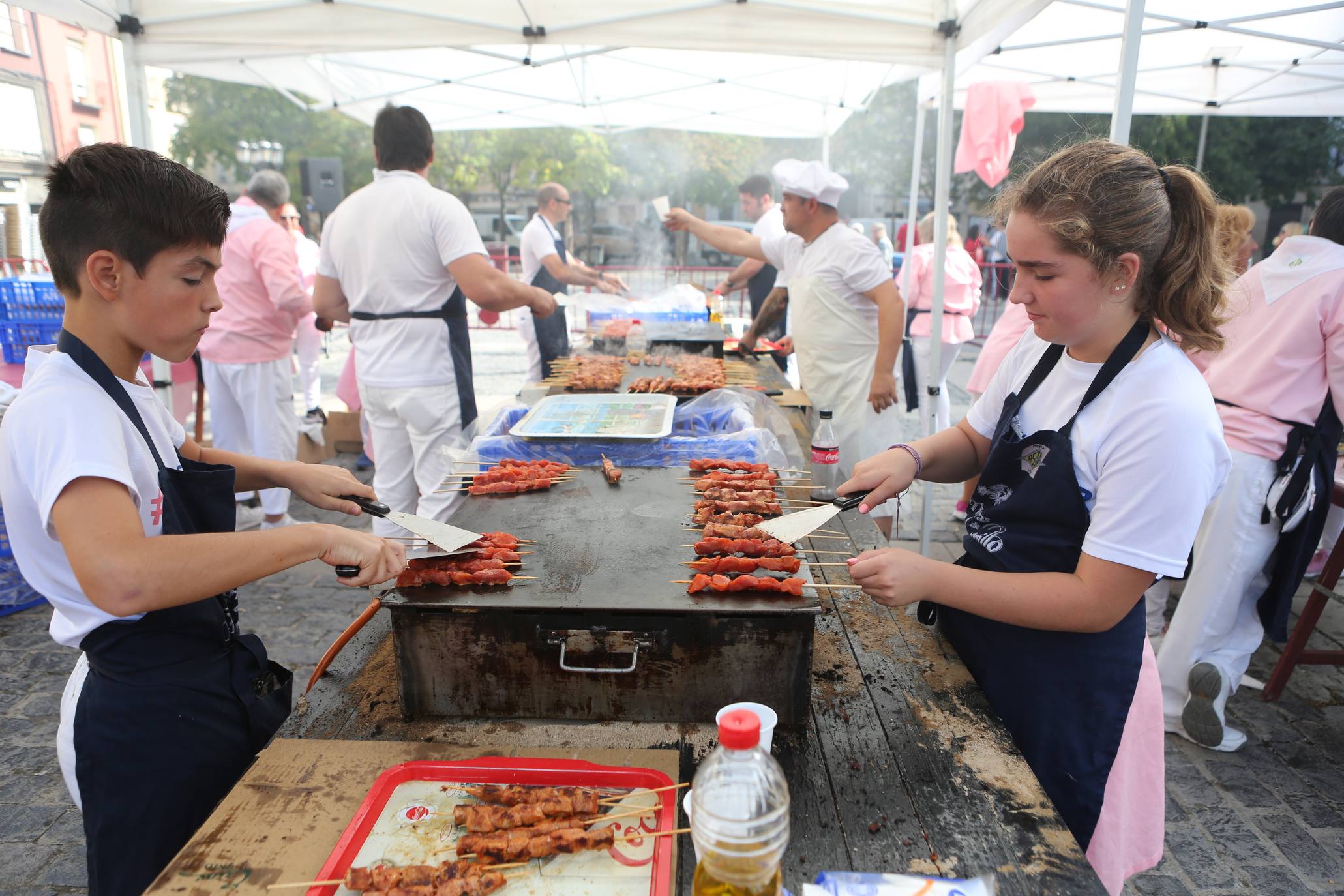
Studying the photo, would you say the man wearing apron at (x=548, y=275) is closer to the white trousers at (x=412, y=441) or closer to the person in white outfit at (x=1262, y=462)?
the white trousers at (x=412, y=441)

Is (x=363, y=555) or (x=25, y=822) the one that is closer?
(x=363, y=555)

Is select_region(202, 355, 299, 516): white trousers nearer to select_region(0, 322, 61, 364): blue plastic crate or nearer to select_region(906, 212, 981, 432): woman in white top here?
select_region(0, 322, 61, 364): blue plastic crate

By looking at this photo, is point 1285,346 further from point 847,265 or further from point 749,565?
point 749,565

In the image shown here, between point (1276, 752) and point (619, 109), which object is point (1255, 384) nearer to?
point (1276, 752)

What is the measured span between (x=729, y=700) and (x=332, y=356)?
13882mm

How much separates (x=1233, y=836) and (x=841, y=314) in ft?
11.6

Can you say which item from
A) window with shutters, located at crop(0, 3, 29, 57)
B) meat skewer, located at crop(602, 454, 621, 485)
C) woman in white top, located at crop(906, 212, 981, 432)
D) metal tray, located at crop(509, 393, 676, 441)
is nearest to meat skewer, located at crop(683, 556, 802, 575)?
meat skewer, located at crop(602, 454, 621, 485)

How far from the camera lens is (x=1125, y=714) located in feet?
6.55

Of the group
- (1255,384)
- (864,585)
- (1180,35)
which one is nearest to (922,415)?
(1255,384)

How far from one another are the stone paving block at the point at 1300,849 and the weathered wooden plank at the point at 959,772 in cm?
200

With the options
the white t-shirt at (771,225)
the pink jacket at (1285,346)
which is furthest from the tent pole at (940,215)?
the white t-shirt at (771,225)

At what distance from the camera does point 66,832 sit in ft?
10.3

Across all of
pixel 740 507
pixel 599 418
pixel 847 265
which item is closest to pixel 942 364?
pixel 847 265

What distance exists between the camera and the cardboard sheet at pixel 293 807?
56.9 inches
